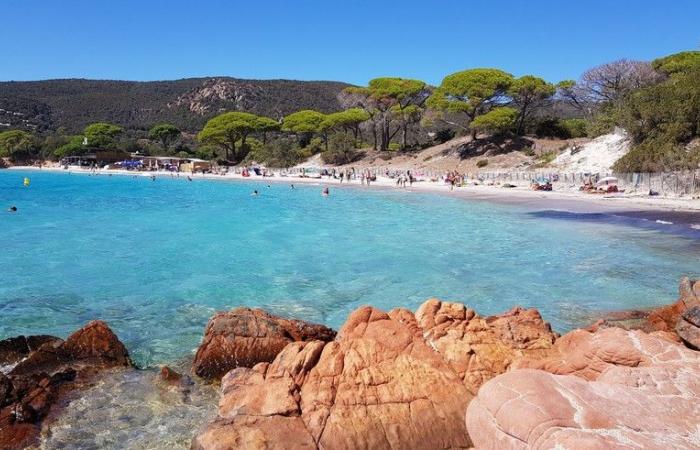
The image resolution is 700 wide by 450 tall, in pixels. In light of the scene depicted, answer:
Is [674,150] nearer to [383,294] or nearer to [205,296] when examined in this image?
[383,294]

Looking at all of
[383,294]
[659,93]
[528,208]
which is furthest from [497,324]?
[659,93]

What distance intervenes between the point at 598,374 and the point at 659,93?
1411 inches

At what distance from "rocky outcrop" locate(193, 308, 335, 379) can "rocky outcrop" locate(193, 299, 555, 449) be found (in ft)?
3.66

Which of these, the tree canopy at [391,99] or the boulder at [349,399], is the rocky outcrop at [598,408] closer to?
the boulder at [349,399]

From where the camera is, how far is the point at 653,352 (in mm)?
4984

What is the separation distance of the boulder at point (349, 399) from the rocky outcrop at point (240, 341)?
3.70 feet

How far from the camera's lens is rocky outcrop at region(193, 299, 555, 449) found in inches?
186

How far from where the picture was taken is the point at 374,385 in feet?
17.0

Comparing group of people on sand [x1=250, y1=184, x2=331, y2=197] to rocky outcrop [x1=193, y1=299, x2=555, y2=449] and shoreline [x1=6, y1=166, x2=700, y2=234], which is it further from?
rocky outcrop [x1=193, y1=299, x2=555, y2=449]

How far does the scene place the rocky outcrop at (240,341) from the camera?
6.79 metres

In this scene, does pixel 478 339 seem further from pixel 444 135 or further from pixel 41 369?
pixel 444 135

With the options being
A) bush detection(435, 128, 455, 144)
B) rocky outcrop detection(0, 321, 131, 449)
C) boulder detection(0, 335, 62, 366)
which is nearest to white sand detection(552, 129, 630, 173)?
bush detection(435, 128, 455, 144)

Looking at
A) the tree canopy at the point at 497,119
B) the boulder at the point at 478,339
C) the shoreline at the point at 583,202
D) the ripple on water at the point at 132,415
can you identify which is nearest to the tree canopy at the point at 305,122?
the shoreline at the point at 583,202

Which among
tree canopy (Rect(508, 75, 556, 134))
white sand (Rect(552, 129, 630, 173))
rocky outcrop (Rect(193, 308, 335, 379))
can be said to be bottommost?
rocky outcrop (Rect(193, 308, 335, 379))
